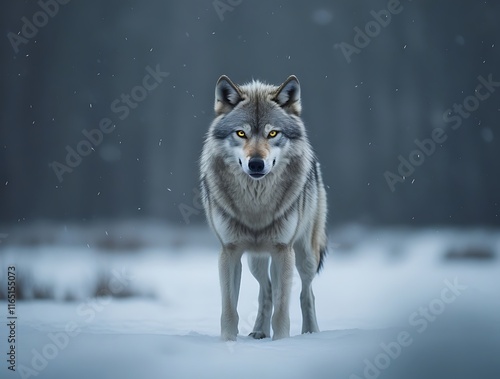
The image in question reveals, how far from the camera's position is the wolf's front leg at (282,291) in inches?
144

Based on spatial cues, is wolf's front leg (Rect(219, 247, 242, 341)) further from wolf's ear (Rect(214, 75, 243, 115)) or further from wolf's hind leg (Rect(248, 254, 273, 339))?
wolf's ear (Rect(214, 75, 243, 115))

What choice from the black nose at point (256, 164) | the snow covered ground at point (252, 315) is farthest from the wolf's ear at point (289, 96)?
the snow covered ground at point (252, 315)

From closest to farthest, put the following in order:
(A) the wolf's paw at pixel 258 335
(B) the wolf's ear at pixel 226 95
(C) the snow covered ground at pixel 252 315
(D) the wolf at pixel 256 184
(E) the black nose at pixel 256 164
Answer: (C) the snow covered ground at pixel 252 315
(E) the black nose at pixel 256 164
(D) the wolf at pixel 256 184
(B) the wolf's ear at pixel 226 95
(A) the wolf's paw at pixel 258 335

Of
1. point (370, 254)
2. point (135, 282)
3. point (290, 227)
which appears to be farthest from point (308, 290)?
point (370, 254)

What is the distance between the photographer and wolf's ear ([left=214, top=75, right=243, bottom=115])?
150 inches

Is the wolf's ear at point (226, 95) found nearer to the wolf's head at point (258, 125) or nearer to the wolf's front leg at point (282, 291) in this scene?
the wolf's head at point (258, 125)

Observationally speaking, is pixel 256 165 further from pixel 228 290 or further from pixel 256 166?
pixel 228 290

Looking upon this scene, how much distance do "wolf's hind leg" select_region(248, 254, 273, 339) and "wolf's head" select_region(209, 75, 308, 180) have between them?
96 cm

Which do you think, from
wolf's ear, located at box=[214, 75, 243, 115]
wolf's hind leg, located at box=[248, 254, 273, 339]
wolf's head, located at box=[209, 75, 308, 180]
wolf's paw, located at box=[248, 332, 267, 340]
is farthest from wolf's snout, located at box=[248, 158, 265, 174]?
wolf's paw, located at box=[248, 332, 267, 340]

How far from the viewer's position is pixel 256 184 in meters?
3.76

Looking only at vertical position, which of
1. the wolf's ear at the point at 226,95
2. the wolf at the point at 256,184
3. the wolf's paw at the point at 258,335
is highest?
the wolf's ear at the point at 226,95

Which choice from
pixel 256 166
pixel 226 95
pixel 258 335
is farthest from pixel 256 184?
pixel 258 335

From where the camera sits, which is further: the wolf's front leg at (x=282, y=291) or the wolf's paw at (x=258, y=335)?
the wolf's paw at (x=258, y=335)

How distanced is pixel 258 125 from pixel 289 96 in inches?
17.1
